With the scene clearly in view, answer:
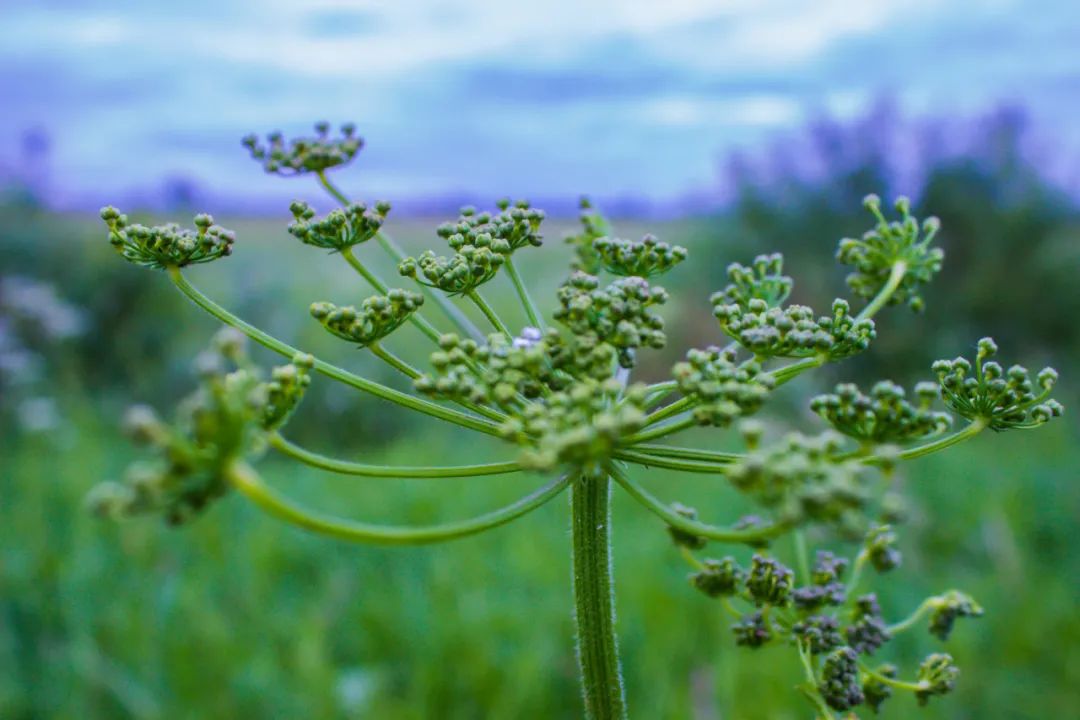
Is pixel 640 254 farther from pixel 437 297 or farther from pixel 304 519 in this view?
pixel 304 519

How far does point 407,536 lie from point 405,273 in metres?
0.78

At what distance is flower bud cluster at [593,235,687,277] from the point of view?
2094 millimetres

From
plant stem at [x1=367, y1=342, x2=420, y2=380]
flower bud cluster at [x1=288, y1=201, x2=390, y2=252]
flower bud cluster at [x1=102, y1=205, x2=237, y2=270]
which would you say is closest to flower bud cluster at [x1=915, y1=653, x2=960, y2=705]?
plant stem at [x1=367, y1=342, x2=420, y2=380]

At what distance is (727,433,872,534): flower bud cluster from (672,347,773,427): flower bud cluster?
218mm

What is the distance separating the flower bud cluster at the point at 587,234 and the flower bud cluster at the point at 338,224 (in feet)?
1.88

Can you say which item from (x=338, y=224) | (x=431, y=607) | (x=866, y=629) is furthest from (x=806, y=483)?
(x=431, y=607)

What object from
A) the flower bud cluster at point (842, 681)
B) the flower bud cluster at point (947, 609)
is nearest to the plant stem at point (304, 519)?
the flower bud cluster at point (842, 681)

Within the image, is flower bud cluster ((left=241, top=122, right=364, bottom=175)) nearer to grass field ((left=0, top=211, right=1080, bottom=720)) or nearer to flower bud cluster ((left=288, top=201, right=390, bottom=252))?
flower bud cluster ((left=288, top=201, right=390, bottom=252))

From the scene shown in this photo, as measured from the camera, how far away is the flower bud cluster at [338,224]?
2.14m

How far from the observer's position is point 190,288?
2.06 metres

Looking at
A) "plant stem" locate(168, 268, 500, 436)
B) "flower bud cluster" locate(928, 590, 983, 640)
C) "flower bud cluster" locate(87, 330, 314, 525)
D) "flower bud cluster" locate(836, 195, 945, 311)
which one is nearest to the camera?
"flower bud cluster" locate(87, 330, 314, 525)

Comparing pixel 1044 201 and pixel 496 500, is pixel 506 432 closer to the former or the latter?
pixel 496 500

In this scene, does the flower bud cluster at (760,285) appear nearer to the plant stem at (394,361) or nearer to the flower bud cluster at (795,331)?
the flower bud cluster at (795,331)

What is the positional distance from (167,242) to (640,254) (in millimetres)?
1012
